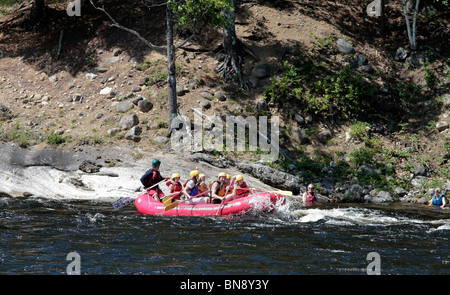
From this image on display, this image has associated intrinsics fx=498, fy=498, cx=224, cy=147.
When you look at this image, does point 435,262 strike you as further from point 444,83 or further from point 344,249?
point 444,83

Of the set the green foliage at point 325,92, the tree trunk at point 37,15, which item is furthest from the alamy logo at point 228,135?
the tree trunk at point 37,15

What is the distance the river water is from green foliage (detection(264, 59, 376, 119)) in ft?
22.1

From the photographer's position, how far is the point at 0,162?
17.4 metres

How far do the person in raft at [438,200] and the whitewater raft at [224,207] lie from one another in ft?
18.3

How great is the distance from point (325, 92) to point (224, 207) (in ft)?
30.1

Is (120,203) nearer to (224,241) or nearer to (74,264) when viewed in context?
(224,241)

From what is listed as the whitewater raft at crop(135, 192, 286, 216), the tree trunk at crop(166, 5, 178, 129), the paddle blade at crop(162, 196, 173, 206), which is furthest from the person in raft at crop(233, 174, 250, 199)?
the tree trunk at crop(166, 5, 178, 129)

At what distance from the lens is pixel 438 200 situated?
15953mm

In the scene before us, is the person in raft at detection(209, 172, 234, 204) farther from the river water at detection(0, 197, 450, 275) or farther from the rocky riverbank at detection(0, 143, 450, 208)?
the rocky riverbank at detection(0, 143, 450, 208)

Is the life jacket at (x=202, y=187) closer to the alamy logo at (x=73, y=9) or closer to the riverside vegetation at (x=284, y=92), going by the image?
the riverside vegetation at (x=284, y=92)

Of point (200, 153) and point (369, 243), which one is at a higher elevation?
point (200, 153)

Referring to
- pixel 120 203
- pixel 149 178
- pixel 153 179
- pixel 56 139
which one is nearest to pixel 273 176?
pixel 153 179
